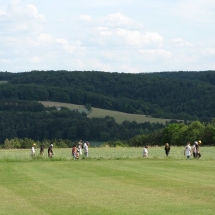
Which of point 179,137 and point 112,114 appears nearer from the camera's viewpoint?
point 179,137

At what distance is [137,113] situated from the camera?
182875 millimetres

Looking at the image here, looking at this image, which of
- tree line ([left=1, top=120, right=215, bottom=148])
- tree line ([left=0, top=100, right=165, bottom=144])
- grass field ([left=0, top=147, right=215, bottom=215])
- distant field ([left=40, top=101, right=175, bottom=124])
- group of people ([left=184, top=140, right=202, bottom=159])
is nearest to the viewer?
grass field ([left=0, top=147, right=215, bottom=215])

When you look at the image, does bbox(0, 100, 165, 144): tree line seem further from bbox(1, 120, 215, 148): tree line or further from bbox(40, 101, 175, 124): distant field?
bbox(1, 120, 215, 148): tree line

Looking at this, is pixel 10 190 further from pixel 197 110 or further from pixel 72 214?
pixel 197 110

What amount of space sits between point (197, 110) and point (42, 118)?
52.6m

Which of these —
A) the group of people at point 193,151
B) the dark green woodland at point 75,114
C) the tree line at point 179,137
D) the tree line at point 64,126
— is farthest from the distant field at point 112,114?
the group of people at point 193,151

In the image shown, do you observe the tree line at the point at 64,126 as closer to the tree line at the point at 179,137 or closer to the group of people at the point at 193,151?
the tree line at the point at 179,137

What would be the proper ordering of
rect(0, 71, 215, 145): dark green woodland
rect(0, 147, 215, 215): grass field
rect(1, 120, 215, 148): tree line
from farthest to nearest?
rect(0, 71, 215, 145): dark green woodland
rect(1, 120, 215, 148): tree line
rect(0, 147, 215, 215): grass field

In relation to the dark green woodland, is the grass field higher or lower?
lower

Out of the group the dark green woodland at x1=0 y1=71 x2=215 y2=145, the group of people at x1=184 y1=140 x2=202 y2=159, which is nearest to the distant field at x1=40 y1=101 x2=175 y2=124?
the dark green woodland at x1=0 y1=71 x2=215 y2=145

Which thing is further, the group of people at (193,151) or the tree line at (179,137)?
the tree line at (179,137)

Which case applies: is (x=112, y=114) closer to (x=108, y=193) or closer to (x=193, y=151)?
(x=193, y=151)

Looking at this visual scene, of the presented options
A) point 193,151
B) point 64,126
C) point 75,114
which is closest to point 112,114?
point 75,114

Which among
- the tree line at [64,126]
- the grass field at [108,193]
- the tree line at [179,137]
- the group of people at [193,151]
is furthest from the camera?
the tree line at [64,126]
